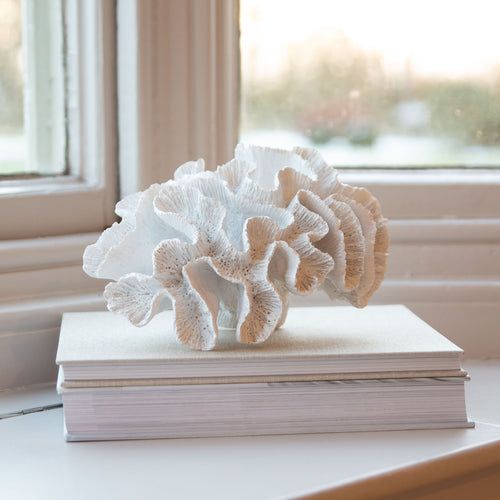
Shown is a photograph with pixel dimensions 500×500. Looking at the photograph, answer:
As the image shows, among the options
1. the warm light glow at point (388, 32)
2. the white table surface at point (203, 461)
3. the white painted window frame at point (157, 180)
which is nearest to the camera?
the white table surface at point (203, 461)

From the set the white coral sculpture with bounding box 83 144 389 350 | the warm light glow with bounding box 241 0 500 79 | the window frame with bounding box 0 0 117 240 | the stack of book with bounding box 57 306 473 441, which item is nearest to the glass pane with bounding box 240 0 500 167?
the warm light glow with bounding box 241 0 500 79

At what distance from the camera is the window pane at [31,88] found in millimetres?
1108

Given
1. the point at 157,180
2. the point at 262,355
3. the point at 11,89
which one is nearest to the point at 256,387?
the point at 262,355

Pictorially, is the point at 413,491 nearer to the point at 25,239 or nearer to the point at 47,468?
the point at 47,468

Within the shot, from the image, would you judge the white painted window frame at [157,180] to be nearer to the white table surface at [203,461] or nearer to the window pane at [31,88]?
the window pane at [31,88]

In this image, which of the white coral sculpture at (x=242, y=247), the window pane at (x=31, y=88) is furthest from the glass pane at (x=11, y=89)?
the white coral sculpture at (x=242, y=247)

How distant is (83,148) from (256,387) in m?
0.45

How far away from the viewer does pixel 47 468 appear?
2.58 feet

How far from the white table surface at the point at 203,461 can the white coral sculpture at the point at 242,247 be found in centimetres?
10

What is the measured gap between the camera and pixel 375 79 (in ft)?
4.09

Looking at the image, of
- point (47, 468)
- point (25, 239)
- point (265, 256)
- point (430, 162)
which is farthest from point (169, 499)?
point (430, 162)

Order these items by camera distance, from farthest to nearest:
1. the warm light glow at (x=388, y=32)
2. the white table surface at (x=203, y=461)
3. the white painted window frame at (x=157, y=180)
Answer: the warm light glow at (x=388, y=32) → the white painted window frame at (x=157, y=180) → the white table surface at (x=203, y=461)

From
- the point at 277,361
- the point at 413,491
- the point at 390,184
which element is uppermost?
the point at 390,184

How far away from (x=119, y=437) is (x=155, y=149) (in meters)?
0.41
